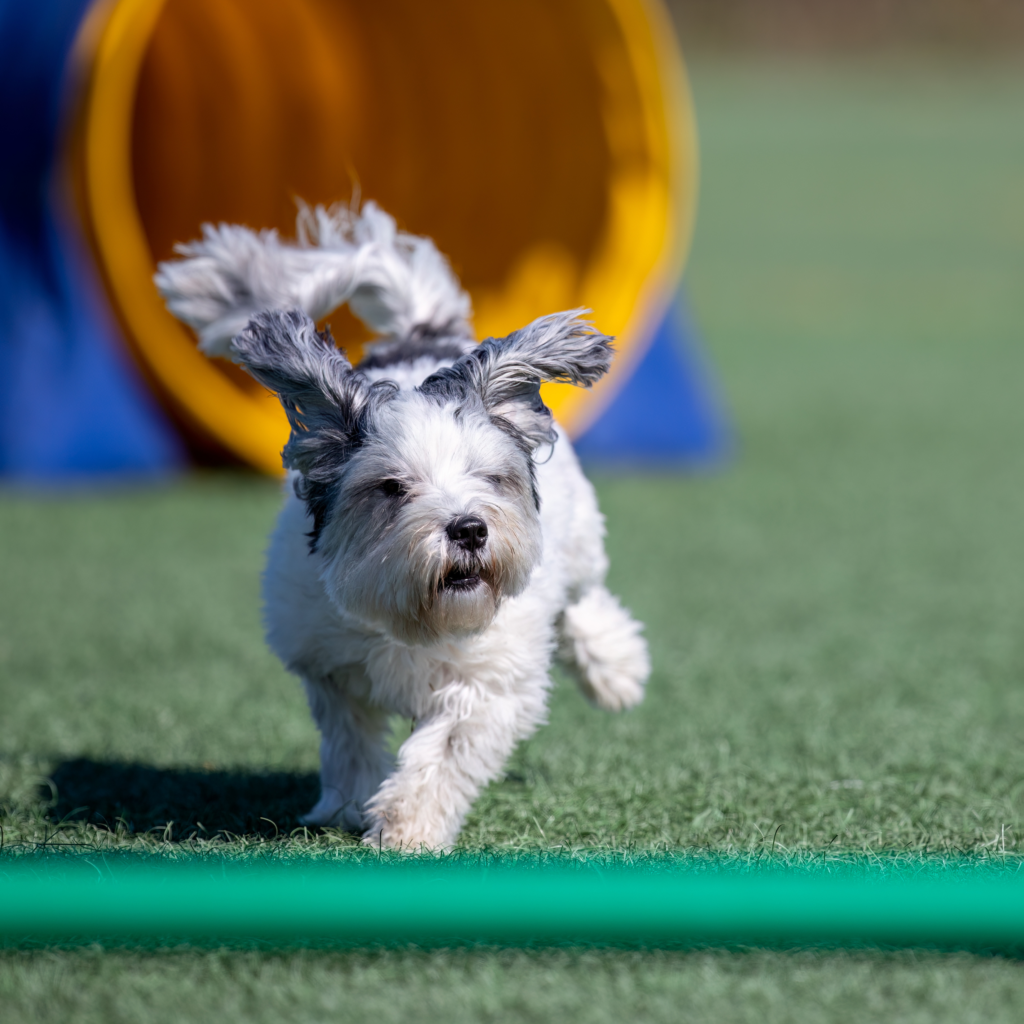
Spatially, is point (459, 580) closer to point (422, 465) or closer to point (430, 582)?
point (430, 582)

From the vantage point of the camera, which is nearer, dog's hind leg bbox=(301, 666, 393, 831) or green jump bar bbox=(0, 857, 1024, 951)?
green jump bar bbox=(0, 857, 1024, 951)

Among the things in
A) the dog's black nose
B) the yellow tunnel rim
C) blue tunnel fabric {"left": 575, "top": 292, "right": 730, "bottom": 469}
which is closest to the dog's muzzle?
the dog's black nose

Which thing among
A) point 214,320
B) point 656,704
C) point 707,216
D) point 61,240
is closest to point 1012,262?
point 707,216

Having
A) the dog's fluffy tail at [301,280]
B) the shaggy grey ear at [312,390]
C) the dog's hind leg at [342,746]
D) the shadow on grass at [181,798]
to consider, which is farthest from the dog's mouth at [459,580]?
the dog's fluffy tail at [301,280]

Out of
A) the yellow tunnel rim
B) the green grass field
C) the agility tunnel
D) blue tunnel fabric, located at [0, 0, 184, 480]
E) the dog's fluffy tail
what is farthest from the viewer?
blue tunnel fabric, located at [0, 0, 184, 480]

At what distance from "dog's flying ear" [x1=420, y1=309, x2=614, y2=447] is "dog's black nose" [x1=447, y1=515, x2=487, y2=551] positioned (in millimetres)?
291

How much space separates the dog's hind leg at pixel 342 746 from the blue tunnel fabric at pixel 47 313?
14.2ft

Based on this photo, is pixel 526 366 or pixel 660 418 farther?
pixel 660 418

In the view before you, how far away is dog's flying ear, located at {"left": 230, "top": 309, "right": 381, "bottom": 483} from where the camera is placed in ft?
9.98

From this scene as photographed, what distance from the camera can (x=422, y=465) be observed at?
3.03 meters

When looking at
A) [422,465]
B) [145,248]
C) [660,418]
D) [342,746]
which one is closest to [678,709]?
[342,746]

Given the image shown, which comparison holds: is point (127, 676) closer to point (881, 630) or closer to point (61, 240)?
point (881, 630)

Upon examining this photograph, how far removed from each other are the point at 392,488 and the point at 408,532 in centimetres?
11

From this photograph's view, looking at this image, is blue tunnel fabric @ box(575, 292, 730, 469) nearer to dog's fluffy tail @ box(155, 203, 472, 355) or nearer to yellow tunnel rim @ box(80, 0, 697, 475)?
yellow tunnel rim @ box(80, 0, 697, 475)
